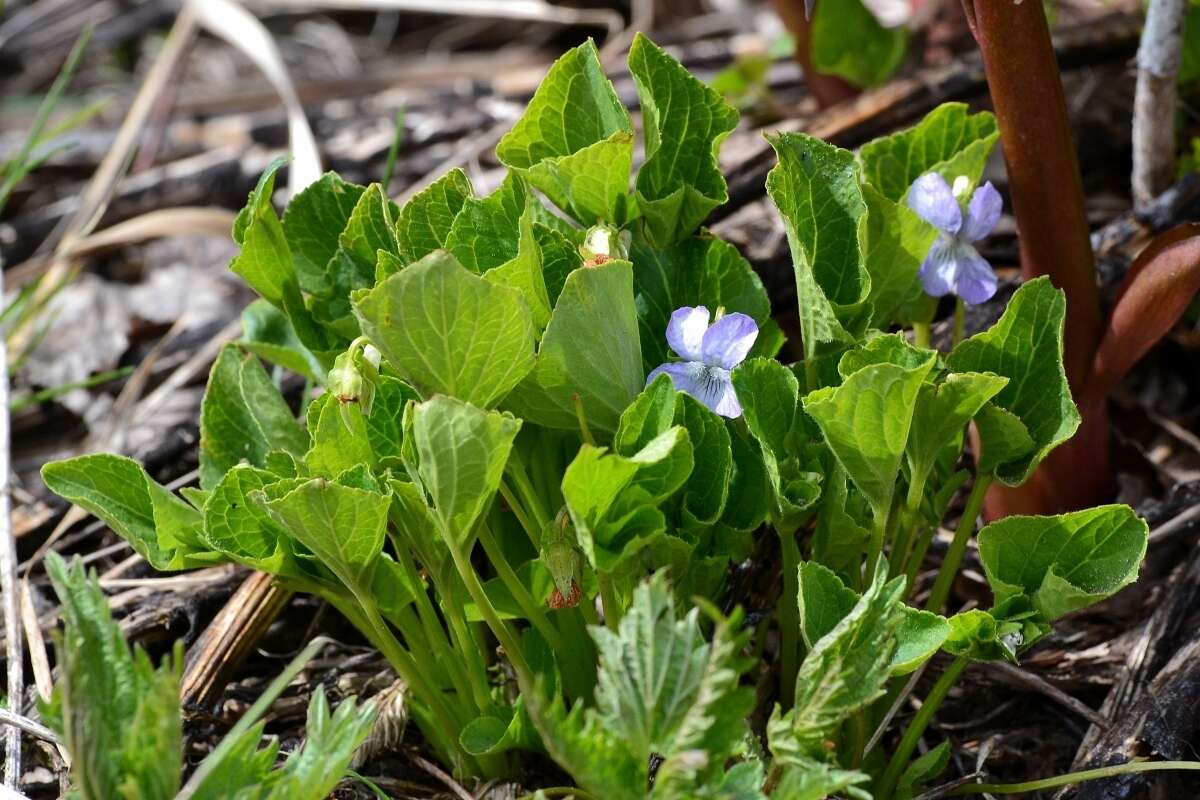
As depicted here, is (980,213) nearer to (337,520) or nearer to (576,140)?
(576,140)

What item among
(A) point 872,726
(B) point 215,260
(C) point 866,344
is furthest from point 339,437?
(B) point 215,260

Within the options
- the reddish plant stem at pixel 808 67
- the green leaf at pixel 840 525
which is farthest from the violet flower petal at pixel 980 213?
the reddish plant stem at pixel 808 67

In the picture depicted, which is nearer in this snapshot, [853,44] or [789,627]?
[789,627]

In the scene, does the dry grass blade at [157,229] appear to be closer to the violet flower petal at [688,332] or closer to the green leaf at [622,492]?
the violet flower petal at [688,332]

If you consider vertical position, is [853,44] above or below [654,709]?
above

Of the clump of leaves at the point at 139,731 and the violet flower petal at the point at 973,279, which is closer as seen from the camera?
the clump of leaves at the point at 139,731

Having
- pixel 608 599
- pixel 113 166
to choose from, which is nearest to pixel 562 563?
pixel 608 599
